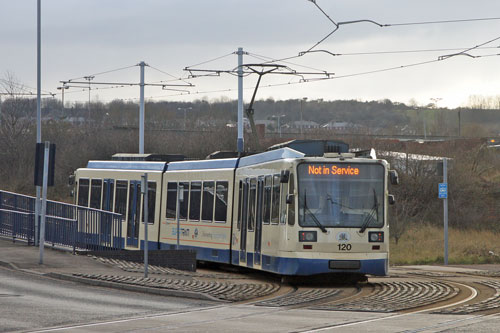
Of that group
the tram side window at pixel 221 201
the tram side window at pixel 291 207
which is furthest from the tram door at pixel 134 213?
the tram side window at pixel 291 207

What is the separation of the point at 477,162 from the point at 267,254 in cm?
4714

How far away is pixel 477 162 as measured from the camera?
65562 mm

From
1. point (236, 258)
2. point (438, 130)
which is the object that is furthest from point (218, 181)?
point (438, 130)

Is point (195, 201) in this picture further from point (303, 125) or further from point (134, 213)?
point (303, 125)

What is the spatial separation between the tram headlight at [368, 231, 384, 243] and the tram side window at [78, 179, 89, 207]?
14545 millimetres

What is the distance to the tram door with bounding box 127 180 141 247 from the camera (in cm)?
2867

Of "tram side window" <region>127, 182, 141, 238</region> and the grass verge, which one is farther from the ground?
"tram side window" <region>127, 182, 141, 238</region>

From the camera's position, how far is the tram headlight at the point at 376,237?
19906mm

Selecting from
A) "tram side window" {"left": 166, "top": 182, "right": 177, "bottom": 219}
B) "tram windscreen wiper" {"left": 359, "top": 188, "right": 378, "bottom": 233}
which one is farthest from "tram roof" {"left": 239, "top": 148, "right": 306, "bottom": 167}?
"tram side window" {"left": 166, "top": 182, "right": 177, "bottom": 219}

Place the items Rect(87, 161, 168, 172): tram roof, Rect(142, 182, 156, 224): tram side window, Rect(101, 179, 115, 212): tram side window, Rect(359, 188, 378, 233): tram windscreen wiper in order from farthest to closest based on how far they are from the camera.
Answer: Rect(101, 179, 115, 212): tram side window, Rect(87, 161, 168, 172): tram roof, Rect(142, 182, 156, 224): tram side window, Rect(359, 188, 378, 233): tram windscreen wiper

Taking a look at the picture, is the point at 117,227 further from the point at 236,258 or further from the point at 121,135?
the point at 121,135

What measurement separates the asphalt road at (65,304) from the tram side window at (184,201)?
749 centimetres

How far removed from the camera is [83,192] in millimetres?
32312

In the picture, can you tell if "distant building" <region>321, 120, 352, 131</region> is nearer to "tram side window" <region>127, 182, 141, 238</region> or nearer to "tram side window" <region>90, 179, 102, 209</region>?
"tram side window" <region>90, 179, 102, 209</region>
